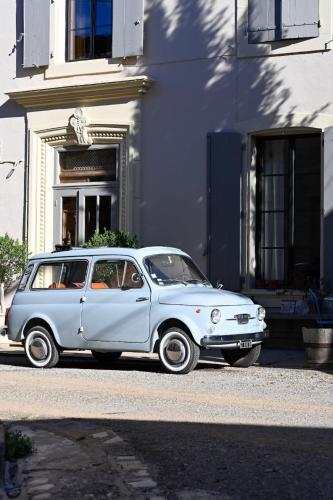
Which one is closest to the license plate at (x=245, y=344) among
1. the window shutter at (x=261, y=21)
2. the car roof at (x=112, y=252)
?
the car roof at (x=112, y=252)

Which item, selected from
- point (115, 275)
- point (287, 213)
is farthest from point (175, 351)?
point (287, 213)

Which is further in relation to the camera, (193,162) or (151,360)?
(193,162)

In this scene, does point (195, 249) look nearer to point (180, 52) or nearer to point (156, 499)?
point (180, 52)

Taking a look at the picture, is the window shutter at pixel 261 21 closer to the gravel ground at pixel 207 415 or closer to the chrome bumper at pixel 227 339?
the gravel ground at pixel 207 415

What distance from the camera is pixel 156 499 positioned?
6.03 m

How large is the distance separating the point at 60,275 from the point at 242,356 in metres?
2.89

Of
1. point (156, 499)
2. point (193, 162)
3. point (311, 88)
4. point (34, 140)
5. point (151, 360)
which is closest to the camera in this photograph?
point (156, 499)

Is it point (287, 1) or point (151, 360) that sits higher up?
point (287, 1)

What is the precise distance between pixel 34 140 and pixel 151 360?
6.53m

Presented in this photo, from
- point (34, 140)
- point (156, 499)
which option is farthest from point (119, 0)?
point (156, 499)

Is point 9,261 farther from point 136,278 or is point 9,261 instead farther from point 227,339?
point 227,339

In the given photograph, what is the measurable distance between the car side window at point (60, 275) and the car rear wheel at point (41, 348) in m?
0.67

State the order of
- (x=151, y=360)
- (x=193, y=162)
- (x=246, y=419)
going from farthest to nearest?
(x=193, y=162), (x=151, y=360), (x=246, y=419)

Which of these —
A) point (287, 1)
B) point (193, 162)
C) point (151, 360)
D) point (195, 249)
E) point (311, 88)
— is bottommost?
point (151, 360)
